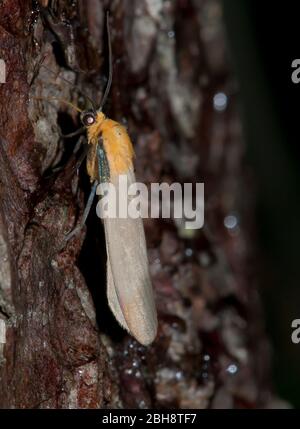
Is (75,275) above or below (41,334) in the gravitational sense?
above

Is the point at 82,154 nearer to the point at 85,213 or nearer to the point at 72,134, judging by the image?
the point at 72,134

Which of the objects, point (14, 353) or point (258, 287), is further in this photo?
point (258, 287)

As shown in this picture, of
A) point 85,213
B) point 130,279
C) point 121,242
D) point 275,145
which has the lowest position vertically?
point 130,279

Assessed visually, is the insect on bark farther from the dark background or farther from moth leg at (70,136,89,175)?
the dark background

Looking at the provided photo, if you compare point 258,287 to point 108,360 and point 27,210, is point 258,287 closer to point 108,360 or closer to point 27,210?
point 108,360

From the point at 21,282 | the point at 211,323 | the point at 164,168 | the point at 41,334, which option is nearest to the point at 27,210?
the point at 21,282

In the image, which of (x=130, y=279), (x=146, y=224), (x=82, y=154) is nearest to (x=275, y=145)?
(x=146, y=224)
